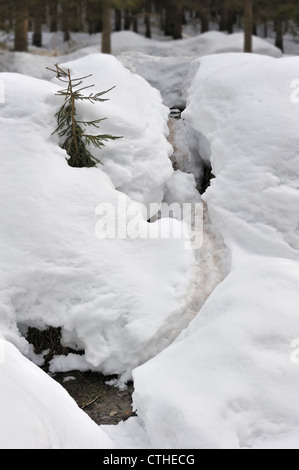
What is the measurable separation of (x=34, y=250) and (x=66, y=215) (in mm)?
656

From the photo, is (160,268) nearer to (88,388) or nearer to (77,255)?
(77,255)

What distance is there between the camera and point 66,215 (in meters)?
5.63

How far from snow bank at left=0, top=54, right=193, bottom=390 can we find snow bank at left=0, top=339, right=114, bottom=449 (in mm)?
1090

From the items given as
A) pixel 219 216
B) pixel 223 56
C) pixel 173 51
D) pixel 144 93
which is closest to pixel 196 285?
pixel 219 216

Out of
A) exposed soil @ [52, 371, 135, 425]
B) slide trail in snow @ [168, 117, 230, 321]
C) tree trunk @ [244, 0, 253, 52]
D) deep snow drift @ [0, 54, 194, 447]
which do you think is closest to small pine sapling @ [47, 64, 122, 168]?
deep snow drift @ [0, 54, 194, 447]

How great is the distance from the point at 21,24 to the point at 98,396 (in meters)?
17.5

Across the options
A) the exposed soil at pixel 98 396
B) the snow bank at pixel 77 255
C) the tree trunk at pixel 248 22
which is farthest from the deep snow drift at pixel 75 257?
the tree trunk at pixel 248 22

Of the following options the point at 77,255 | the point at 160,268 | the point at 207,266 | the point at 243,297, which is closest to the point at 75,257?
the point at 77,255

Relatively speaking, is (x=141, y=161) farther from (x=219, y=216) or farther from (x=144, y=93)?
(x=144, y=93)

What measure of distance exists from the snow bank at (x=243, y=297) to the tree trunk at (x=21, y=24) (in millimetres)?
12258

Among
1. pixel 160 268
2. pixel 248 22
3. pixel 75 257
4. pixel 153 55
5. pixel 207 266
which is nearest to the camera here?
pixel 75 257

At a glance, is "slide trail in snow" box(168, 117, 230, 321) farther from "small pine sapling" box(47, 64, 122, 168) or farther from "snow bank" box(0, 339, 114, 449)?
"snow bank" box(0, 339, 114, 449)

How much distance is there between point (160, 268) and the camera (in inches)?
229

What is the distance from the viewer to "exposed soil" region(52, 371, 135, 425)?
15.0 ft
